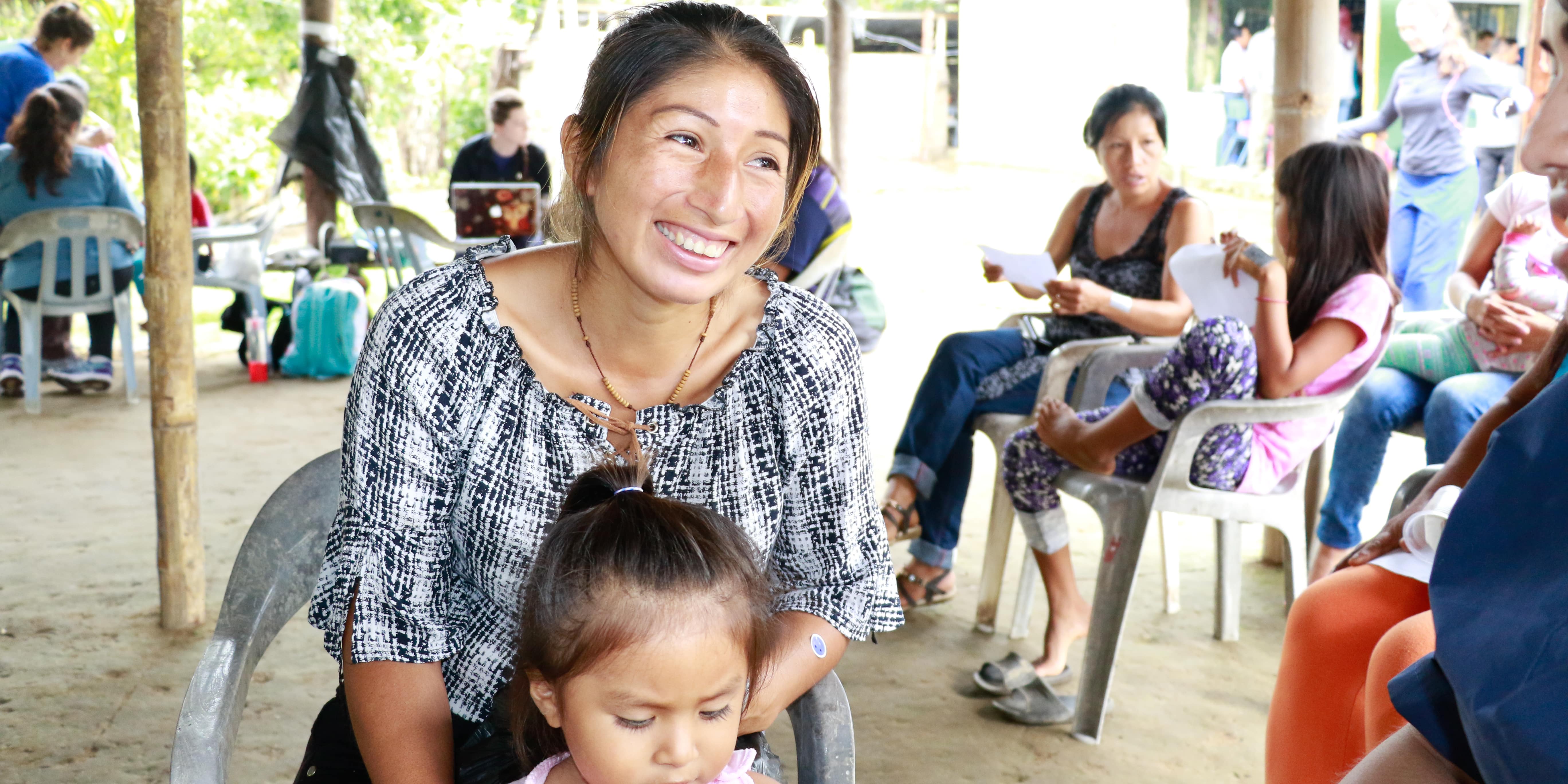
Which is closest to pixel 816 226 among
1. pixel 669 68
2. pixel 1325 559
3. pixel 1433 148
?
pixel 1325 559

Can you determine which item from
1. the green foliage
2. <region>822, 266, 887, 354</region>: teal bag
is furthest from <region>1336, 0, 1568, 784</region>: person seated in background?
the green foliage

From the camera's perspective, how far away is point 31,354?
20.0 feet

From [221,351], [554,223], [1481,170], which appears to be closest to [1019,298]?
[1481,170]

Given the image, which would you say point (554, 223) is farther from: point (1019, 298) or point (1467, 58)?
point (1019, 298)

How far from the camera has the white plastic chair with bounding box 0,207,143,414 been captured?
233 inches

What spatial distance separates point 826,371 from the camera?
164 centimetres

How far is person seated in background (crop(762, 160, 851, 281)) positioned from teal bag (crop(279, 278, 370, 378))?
10.8ft

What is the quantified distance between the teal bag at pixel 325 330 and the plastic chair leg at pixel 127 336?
2.63 feet

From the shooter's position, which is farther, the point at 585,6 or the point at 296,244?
the point at 585,6

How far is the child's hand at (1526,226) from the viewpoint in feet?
10.4

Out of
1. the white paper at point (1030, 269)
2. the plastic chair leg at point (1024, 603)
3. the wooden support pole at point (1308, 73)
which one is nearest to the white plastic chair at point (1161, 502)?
the plastic chair leg at point (1024, 603)

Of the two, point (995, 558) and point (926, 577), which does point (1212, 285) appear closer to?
point (995, 558)

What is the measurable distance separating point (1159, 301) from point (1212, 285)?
469 millimetres

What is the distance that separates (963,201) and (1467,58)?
830 centimetres
